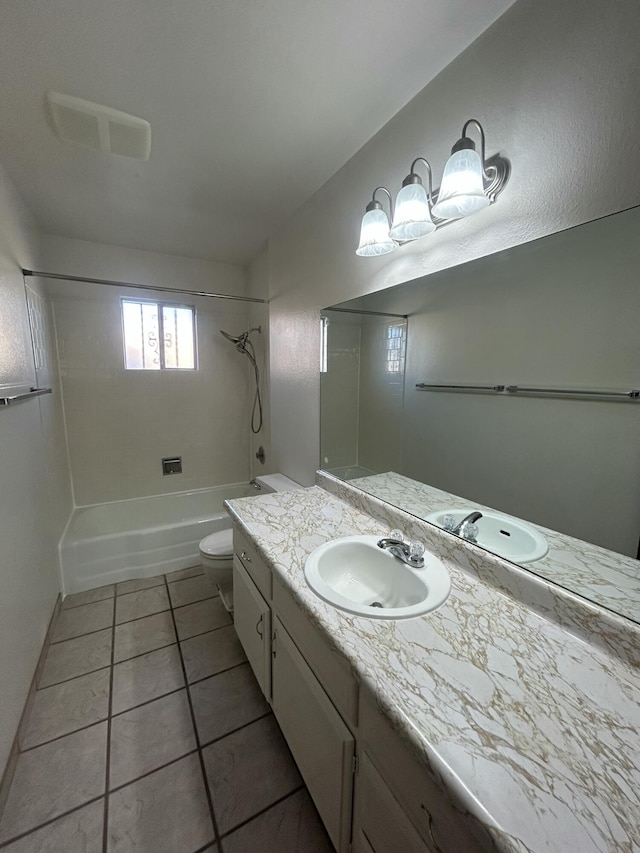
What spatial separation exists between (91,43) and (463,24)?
1115 millimetres

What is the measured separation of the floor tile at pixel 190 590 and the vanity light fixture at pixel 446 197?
7.32ft

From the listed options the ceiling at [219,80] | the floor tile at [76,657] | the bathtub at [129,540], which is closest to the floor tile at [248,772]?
the floor tile at [76,657]

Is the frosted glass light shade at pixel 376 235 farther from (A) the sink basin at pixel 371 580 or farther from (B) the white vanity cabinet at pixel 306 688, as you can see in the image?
(B) the white vanity cabinet at pixel 306 688

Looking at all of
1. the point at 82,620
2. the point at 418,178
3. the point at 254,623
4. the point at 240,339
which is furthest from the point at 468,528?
the point at 240,339

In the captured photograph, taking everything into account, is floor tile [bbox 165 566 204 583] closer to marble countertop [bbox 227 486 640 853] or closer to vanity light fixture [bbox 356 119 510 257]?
marble countertop [bbox 227 486 640 853]

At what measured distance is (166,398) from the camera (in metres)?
2.98

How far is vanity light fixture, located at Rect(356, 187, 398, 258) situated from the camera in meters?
1.26

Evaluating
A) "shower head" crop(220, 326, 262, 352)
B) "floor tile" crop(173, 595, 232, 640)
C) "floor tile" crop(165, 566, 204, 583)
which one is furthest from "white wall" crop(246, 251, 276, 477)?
"floor tile" crop(173, 595, 232, 640)

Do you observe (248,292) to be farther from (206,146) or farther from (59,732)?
(59,732)

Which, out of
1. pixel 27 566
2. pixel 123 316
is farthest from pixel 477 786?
pixel 123 316

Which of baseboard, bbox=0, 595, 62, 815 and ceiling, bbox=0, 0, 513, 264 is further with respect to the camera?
baseboard, bbox=0, 595, 62, 815

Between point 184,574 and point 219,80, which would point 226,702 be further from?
point 219,80

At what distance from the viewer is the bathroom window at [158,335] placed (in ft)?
9.23

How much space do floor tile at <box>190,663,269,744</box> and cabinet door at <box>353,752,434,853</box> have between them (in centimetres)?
75
